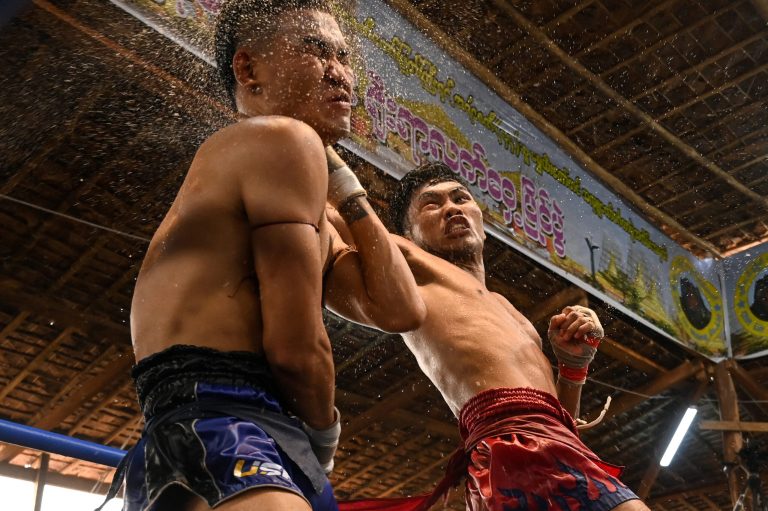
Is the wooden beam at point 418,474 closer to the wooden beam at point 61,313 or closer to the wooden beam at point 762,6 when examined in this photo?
the wooden beam at point 61,313

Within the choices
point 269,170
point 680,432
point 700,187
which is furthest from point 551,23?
point 269,170

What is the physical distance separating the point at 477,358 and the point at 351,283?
36.0 inches

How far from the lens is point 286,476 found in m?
1.34

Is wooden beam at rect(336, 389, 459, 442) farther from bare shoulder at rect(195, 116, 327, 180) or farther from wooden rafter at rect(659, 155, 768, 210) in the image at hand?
bare shoulder at rect(195, 116, 327, 180)

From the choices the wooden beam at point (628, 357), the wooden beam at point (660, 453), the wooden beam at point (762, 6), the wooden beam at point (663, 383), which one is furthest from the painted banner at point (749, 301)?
the wooden beam at point (762, 6)

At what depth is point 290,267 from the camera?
149 centimetres

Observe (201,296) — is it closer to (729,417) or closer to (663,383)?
(729,417)

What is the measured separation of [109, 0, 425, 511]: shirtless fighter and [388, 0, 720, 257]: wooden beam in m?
4.57

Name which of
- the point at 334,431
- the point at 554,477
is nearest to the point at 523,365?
the point at 554,477

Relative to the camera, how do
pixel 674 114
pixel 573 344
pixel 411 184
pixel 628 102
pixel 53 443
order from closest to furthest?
pixel 53 443 → pixel 573 344 → pixel 411 184 → pixel 628 102 → pixel 674 114

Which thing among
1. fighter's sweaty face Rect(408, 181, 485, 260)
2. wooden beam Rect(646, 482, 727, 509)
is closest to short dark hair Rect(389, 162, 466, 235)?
fighter's sweaty face Rect(408, 181, 485, 260)

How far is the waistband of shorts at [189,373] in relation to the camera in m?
1.43

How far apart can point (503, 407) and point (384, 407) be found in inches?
251

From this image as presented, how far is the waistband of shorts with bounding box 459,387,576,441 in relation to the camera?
2.62 m
